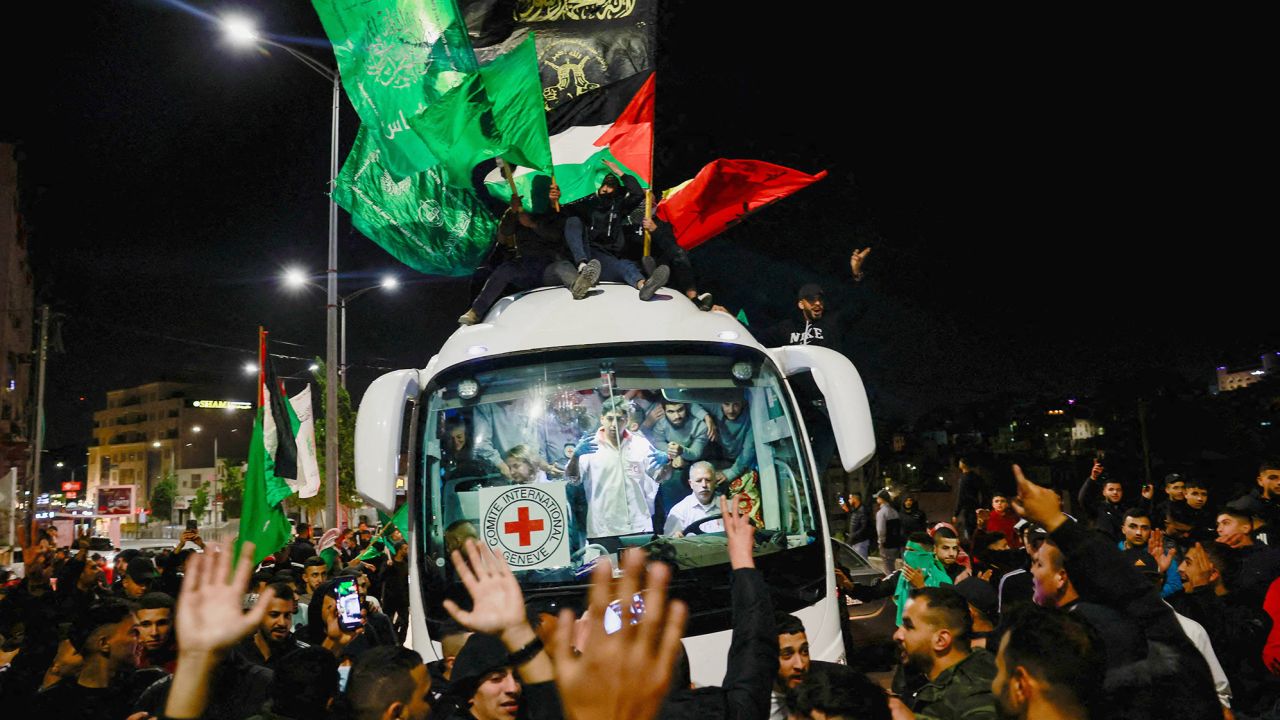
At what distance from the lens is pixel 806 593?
5.25m

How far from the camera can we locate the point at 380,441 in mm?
5582

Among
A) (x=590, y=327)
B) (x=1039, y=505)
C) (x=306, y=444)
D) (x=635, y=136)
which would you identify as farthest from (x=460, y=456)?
(x=306, y=444)

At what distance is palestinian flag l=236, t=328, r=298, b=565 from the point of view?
5867 mm

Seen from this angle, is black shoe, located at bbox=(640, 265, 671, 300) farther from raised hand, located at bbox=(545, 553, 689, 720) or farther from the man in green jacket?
raised hand, located at bbox=(545, 553, 689, 720)

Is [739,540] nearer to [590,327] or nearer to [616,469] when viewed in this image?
[616,469]

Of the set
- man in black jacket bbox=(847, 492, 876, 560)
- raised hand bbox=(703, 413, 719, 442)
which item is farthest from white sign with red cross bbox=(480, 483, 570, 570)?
man in black jacket bbox=(847, 492, 876, 560)

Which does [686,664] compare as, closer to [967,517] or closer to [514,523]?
[514,523]

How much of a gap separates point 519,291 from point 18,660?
3.99 m

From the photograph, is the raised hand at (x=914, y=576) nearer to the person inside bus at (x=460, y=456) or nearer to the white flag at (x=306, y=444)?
the person inside bus at (x=460, y=456)

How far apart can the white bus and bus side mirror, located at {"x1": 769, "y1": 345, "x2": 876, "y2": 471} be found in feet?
0.03

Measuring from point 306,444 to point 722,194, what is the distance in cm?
777

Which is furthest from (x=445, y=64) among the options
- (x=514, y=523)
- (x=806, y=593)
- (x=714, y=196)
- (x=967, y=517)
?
(x=967, y=517)

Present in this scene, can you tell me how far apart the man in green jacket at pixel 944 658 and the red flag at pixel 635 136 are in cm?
530

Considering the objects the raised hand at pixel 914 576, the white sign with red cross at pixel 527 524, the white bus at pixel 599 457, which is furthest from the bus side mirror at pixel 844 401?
the white sign with red cross at pixel 527 524
